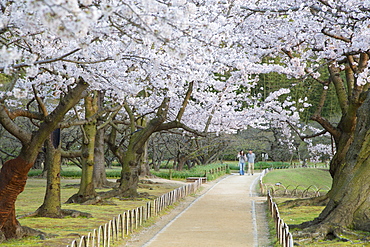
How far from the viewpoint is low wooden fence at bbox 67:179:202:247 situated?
298 inches

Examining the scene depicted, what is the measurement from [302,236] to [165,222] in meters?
4.24

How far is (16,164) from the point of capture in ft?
26.5

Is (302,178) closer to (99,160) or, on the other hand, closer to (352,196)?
(99,160)

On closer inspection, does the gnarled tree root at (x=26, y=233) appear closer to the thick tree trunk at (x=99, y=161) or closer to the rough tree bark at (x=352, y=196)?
the rough tree bark at (x=352, y=196)

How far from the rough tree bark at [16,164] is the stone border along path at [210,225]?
2.33 m

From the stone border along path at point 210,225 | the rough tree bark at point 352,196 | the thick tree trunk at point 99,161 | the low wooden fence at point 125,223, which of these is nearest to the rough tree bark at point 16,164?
the low wooden fence at point 125,223

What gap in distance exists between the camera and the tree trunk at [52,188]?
1116 cm

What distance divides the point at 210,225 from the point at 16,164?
520cm

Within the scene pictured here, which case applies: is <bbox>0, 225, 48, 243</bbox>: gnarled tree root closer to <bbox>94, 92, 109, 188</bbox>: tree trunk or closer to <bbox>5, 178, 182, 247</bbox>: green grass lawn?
<bbox>5, 178, 182, 247</bbox>: green grass lawn

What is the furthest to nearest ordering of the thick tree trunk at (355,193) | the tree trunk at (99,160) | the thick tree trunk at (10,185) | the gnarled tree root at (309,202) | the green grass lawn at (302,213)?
the tree trunk at (99,160) < the gnarled tree root at (309,202) < the thick tree trunk at (355,193) < the green grass lawn at (302,213) < the thick tree trunk at (10,185)

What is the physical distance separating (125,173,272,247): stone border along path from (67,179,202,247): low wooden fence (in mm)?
274

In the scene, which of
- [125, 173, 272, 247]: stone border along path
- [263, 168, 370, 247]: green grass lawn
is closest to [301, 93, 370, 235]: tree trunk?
[263, 168, 370, 247]: green grass lawn

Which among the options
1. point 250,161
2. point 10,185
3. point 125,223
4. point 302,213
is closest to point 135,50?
point 125,223

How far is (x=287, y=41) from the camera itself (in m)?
12.7
